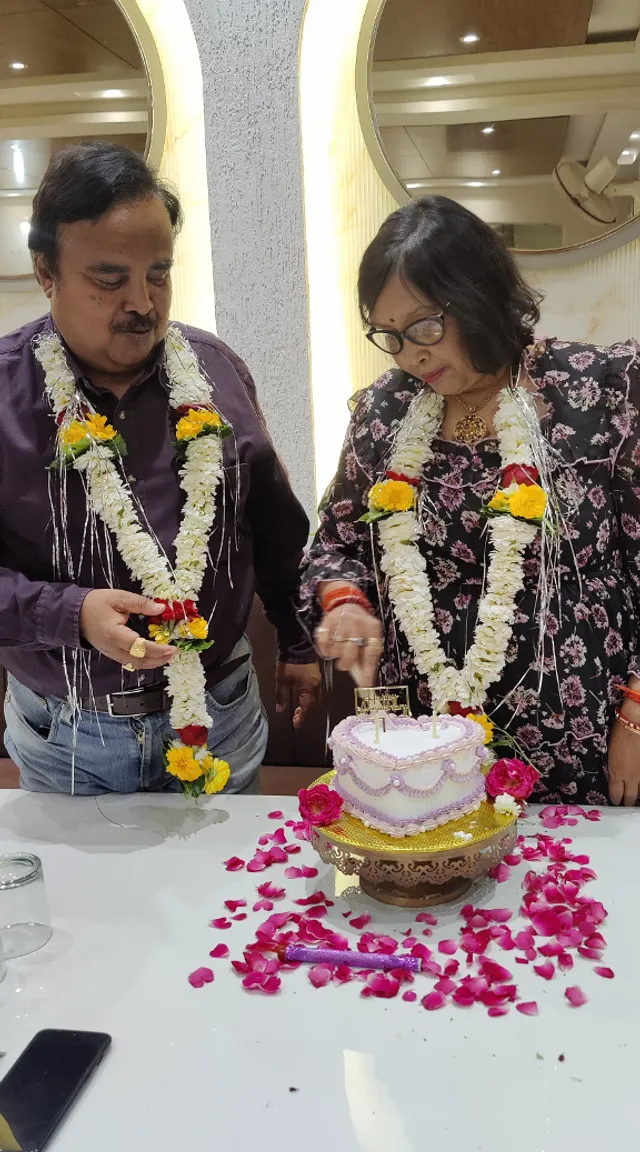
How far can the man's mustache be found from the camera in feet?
5.22

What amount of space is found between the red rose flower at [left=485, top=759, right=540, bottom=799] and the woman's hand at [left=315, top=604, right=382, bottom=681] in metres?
0.29

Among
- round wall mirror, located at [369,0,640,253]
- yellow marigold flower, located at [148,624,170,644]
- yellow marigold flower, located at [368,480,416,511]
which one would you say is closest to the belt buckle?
yellow marigold flower, located at [148,624,170,644]

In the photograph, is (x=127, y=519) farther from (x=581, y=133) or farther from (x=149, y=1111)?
(x=581, y=133)

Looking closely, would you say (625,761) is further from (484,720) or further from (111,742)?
(111,742)

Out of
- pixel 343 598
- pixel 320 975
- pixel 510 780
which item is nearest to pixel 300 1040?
pixel 320 975

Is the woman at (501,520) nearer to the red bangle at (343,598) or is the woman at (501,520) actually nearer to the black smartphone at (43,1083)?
the red bangle at (343,598)

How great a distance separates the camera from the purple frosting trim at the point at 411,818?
1.25m

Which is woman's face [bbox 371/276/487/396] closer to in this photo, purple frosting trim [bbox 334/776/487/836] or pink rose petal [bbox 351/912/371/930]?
purple frosting trim [bbox 334/776/487/836]

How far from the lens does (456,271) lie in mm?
1511

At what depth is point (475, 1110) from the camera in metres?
0.91

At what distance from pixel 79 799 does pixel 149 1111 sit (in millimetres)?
823

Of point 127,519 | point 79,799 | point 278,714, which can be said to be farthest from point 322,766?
point 127,519

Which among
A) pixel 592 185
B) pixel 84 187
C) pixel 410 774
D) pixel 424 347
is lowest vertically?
pixel 410 774

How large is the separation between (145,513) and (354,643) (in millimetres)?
459
